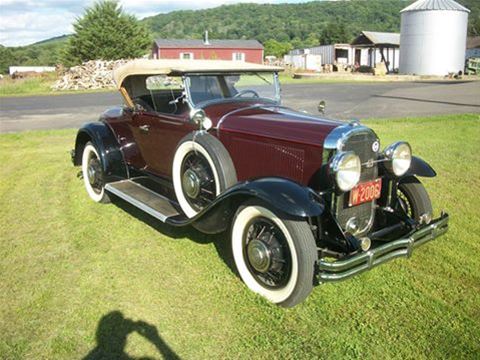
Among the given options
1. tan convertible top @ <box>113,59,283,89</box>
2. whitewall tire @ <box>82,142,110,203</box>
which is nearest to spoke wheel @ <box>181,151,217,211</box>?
tan convertible top @ <box>113,59,283,89</box>

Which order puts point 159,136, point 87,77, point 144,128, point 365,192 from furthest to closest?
point 87,77, point 144,128, point 159,136, point 365,192

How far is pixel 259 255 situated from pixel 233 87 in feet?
7.04

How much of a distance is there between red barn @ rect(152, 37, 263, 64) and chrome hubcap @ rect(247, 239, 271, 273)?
4385 cm

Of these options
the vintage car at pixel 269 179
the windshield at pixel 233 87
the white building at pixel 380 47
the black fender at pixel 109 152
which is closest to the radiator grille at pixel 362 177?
the vintage car at pixel 269 179

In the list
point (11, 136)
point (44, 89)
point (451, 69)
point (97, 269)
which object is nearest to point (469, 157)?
point (97, 269)

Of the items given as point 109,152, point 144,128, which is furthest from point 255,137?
point 109,152

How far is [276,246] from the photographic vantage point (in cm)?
340

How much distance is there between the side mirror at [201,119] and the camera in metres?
4.16

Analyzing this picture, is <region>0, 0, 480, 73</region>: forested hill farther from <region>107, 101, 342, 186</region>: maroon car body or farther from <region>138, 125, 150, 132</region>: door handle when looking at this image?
<region>107, 101, 342, 186</region>: maroon car body

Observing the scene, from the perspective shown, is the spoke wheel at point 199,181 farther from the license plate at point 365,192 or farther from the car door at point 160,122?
the license plate at point 365,192

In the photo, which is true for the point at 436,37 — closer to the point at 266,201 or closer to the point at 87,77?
the point at 87,77

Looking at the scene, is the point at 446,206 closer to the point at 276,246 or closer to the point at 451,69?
the point at 276,246

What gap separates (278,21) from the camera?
317 feet

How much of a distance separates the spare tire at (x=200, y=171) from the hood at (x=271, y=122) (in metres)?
0.27
